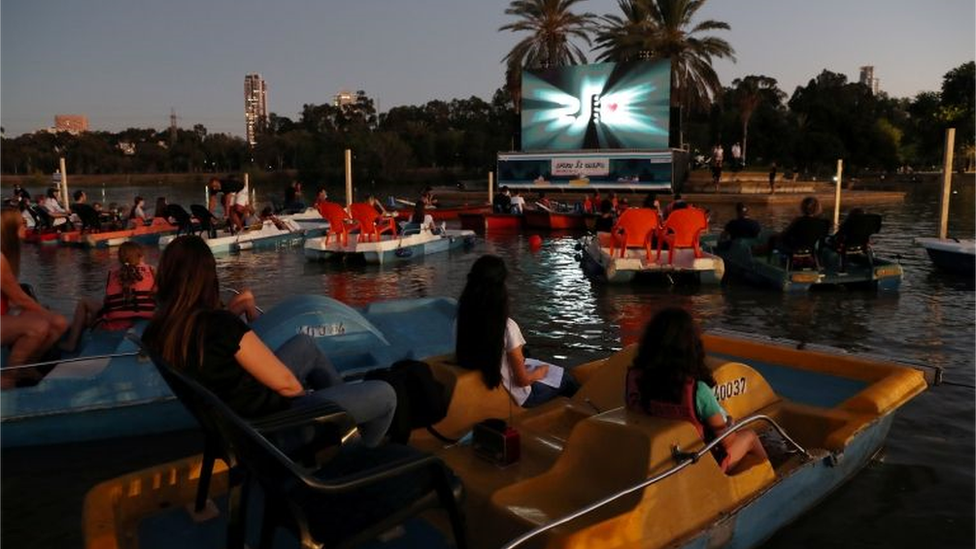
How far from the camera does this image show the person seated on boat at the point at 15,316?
638 cm

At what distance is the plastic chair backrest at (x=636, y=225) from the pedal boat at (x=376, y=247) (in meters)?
5.60

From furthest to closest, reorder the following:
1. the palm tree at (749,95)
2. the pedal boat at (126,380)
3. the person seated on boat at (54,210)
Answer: the palm tree at (749,95) < the person seated on boat at (54,210) < the pedal boat at (126,380)

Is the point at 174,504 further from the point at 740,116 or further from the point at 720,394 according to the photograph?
the point at 740,116

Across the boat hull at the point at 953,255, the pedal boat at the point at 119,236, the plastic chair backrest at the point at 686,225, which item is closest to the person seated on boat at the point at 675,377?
the plastic chair backrest at the point at 686,225

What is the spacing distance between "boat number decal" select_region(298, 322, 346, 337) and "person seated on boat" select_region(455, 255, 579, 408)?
230 centimetres

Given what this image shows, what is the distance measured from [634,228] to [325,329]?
9243 millimetres

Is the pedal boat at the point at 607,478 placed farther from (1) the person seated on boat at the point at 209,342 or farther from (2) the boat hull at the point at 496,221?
(2) the boat hull at the point at 496,221

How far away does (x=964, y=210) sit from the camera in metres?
39.3

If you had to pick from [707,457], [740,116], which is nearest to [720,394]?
[707,457]

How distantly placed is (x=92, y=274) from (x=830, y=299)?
1539 cm

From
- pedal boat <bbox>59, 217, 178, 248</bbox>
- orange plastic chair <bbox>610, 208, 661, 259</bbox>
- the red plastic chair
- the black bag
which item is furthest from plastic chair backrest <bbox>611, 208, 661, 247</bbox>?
pedal boat <bbox>59, 217, 178, 248</bbox>

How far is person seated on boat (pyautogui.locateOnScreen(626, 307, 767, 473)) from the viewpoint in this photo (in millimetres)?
4016

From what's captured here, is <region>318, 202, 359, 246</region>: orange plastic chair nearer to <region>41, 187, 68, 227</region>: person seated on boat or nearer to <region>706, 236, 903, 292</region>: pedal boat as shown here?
<region>706, 236, 903, 292</region>: pedal boat

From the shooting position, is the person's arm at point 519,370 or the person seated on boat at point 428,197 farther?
the person seated on boat at point 428,197
